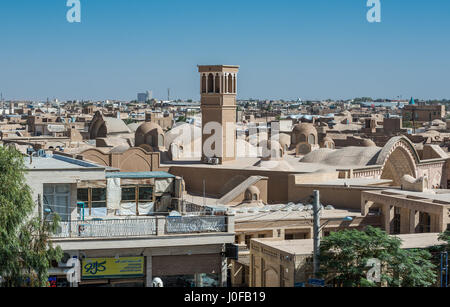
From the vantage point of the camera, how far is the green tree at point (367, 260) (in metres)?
15.1

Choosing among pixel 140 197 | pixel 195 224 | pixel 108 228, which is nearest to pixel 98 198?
pixel 140 197

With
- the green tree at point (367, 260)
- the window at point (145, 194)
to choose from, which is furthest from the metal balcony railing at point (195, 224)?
the window at point (145, 194)

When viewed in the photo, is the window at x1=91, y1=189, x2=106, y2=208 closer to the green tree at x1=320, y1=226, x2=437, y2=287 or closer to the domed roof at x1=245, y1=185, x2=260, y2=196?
the green tree at x1=320, y1=226, x2=437, y2=287

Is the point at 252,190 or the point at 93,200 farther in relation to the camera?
the point at 252,190

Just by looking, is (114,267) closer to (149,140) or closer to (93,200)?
(93,200)

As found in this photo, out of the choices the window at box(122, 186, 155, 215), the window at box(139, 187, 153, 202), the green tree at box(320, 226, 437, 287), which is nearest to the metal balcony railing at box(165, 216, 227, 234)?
the green tree at box(320, 226, 437, 287)

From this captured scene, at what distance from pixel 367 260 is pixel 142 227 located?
4901mm

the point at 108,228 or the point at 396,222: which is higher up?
the point at 108,228

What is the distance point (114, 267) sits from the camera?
14.1 meters

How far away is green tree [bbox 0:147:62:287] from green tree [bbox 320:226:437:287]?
6369 mm

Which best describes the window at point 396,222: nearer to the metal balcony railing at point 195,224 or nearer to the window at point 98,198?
the metal balcony railing at point 195,224

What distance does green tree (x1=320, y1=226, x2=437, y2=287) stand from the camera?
15.1 meters

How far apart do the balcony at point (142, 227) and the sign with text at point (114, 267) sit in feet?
1.55
